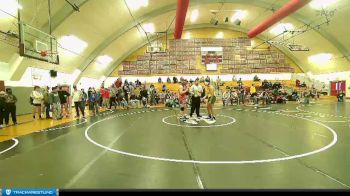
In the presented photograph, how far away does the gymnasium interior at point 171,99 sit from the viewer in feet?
→ 16.0

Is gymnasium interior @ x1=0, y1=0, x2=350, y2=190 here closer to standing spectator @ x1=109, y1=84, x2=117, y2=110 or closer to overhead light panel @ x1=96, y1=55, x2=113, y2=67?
standing spectator @ x1=109, y1=84, x2=117, y2=110

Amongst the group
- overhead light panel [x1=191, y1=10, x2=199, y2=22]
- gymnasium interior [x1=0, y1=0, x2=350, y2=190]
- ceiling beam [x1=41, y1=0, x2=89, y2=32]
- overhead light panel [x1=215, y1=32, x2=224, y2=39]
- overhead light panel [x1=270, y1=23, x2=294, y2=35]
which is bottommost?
gymnasium interior [x1=0, y1=0, x2=350, y2=190]

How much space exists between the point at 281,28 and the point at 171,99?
1314cm

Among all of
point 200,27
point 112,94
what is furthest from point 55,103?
point 200,27

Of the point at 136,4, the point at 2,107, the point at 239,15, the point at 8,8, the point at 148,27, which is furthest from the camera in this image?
the point at 239,15

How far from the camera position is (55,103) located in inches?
A: 572

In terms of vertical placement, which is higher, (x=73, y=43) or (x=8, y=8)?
A: (x=8, y=8)

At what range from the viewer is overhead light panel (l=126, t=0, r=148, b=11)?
63.9 feet

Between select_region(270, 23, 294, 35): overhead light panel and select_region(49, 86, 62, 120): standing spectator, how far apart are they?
64.0ft

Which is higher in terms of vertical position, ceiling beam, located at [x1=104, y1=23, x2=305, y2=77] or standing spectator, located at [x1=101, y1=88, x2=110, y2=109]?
ceiling beam, located at [x1=104, y1=23, x2=305, y2=77]

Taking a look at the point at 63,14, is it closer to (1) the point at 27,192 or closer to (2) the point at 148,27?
(2) the point at 148,27

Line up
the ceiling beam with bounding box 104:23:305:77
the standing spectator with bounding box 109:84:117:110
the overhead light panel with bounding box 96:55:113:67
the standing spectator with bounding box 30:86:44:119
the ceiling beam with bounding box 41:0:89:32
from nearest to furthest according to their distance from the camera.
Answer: the standing spectator with bounding box 30:86:44:119, the ceiling beam with bounding box 41:0:89:32, the standing spectator with bounding box 109:84:117:110, the overhead light panel with bounding box 96:55:113:67, the ceiling beam with bounding box 104:23:305:77

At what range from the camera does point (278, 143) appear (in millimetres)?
7148

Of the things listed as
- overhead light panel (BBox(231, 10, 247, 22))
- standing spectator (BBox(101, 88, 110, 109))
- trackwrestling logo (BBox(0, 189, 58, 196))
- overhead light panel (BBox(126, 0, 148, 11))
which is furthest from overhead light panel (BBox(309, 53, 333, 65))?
trackwrestling logo (BBox(0, 189, 58, 196))
